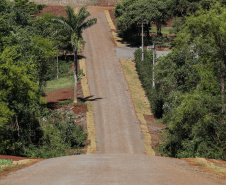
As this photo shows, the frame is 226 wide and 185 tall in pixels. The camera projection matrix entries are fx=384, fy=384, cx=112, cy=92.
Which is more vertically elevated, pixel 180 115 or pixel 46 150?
pixel 180 115

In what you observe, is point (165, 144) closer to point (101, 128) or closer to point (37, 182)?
point (101, 128)

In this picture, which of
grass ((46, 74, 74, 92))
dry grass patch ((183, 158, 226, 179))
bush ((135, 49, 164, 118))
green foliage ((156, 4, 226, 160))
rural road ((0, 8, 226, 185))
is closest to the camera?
rural road ((0, 8, 226, 185))

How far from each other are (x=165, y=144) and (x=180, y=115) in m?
7.54

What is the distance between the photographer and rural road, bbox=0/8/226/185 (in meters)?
14.8

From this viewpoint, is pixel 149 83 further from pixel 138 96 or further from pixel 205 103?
pixel 205 103

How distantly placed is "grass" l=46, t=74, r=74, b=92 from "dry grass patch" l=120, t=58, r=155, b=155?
8.93m

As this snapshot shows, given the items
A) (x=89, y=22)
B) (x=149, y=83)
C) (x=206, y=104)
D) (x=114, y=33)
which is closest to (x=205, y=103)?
(x=206, y=104)

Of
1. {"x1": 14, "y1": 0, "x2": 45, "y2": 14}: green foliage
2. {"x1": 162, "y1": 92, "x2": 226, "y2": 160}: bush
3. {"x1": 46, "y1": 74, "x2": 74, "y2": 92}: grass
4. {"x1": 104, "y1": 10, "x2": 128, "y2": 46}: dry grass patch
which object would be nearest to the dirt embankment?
{"x1": 104, "y1": 10, "x2": 128, "y2": 46}: dry grass patch

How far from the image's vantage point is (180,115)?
29.2 metres

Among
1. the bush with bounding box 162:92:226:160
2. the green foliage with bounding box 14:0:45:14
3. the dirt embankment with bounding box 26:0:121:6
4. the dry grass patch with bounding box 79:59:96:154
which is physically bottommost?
the dry grass patch with bounding box 79:59:96:154

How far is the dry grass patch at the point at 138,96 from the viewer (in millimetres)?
40787

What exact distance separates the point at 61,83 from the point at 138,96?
12.8 m

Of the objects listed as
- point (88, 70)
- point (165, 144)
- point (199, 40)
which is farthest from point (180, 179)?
point (88, 70)

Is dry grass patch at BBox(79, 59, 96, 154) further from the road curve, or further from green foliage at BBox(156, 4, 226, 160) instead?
green foliage at BBox(156, 4, 226, 160)
